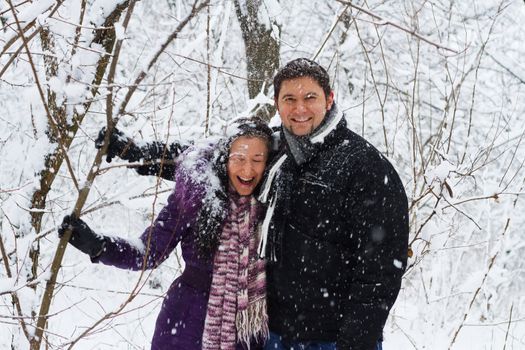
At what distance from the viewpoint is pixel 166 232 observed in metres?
2.54

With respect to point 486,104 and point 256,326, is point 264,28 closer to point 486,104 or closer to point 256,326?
point 256,326

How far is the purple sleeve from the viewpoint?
2.41 metres

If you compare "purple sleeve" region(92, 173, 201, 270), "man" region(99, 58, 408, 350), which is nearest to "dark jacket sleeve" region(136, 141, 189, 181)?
"purple sleeve" region(92, 173, 201, 270)

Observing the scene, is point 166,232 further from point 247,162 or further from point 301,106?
point 301,106

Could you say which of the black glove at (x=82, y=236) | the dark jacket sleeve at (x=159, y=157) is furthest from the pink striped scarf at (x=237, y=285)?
the black glove at (x=82, y=236)

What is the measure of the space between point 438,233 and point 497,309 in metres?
8.58

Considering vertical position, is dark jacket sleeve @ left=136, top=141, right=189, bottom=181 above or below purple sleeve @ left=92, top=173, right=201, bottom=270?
above

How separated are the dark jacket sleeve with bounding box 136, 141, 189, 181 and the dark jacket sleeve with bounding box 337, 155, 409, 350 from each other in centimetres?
88

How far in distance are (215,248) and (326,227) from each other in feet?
1.72

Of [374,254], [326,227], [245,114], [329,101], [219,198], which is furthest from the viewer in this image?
[245,114]

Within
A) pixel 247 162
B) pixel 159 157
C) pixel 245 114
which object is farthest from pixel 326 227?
pixel 245 114

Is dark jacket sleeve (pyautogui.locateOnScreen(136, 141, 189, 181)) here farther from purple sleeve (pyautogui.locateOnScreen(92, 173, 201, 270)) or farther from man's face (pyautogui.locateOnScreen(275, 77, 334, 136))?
man's face (pyautogui.locateOnScreen(275, 77, 334, 136))

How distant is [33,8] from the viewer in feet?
5.79

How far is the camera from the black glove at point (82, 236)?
2.09 m
